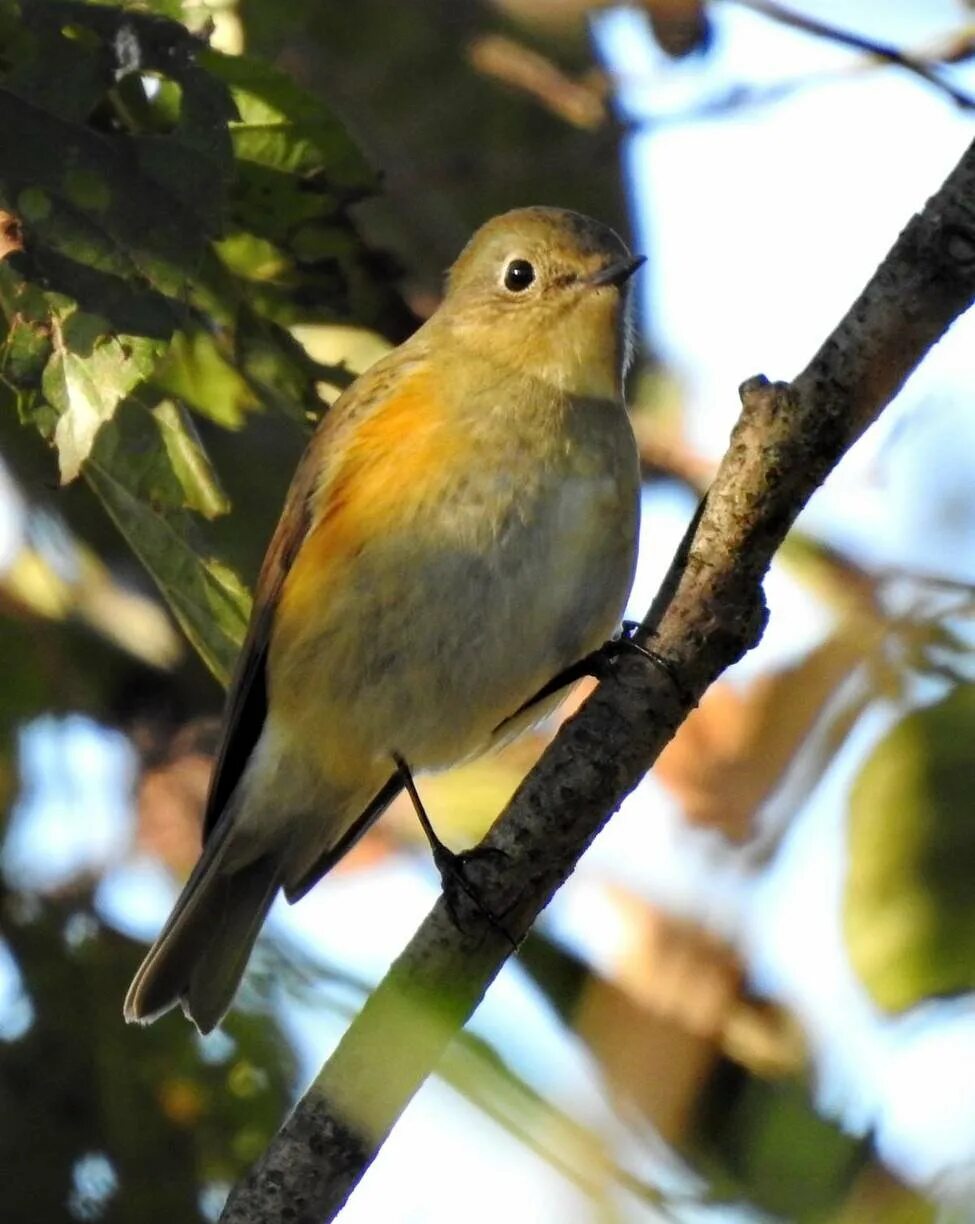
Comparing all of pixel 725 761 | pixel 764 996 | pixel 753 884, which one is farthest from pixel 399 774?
pixel 753 884

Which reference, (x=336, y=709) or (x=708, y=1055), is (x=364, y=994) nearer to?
(x=708, y=1055)

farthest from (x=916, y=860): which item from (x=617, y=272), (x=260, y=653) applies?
(x=617, y=272)

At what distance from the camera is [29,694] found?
4.76 meters

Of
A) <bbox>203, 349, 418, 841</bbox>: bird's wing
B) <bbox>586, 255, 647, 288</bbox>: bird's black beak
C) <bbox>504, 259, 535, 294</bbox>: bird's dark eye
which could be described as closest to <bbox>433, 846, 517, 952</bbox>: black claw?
<bbox>203, 349, 418, 841</bbox>: bird's wing

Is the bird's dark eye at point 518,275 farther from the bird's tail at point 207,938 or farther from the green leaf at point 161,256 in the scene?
the bird's tail at point 207,938

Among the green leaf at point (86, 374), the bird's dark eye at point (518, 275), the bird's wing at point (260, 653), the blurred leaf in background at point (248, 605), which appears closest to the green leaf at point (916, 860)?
the blurred leaf in background at point (248, 605)

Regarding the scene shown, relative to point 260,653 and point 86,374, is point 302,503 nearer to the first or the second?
point 260,653

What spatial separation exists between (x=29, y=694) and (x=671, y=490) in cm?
177

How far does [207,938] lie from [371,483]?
124cm

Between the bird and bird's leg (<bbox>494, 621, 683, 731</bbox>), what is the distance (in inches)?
0.8

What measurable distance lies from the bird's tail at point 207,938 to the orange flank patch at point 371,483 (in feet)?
2.37

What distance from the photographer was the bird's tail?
14.0ft

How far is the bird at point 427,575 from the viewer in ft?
13.1

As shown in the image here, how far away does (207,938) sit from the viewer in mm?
4559
